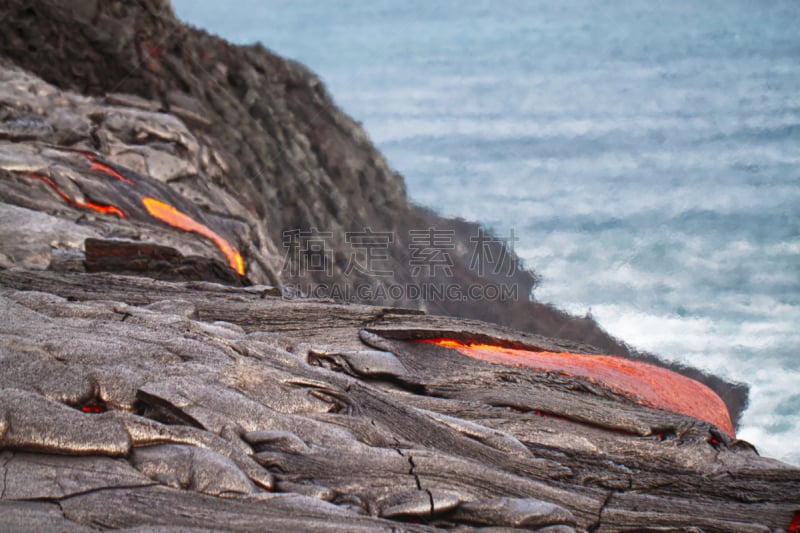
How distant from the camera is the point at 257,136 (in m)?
27.8

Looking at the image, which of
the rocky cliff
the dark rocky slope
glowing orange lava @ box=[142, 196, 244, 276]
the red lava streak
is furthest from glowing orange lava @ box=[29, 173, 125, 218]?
the red lava streak

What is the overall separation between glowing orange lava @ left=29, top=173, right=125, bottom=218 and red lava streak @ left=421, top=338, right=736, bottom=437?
7297mm

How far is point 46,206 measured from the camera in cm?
1362

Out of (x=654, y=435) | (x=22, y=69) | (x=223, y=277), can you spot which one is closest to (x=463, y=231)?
(x=22, y=69)

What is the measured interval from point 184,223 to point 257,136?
1177 cm

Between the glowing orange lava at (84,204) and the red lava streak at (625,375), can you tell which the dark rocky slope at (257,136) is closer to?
the glowing orange lava at (84,204)

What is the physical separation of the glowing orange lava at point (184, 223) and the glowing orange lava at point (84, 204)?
0.92 meters

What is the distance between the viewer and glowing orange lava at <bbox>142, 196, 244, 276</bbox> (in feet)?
53.0

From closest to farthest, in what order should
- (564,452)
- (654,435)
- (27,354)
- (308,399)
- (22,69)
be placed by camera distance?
1. (27,354)
2. (308,399)
3. (564,452)
4. (654,435)
5. (22,69)

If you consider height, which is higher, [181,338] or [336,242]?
[336,242]

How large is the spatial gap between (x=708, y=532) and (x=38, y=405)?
16.5 ft

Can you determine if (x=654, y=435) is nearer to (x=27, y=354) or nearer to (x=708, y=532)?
(x=708, y=532)

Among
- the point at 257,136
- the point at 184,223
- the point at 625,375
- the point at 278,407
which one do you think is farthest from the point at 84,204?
the point at 257,136

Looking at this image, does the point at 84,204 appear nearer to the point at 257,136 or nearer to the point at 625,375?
the point at 625,375
